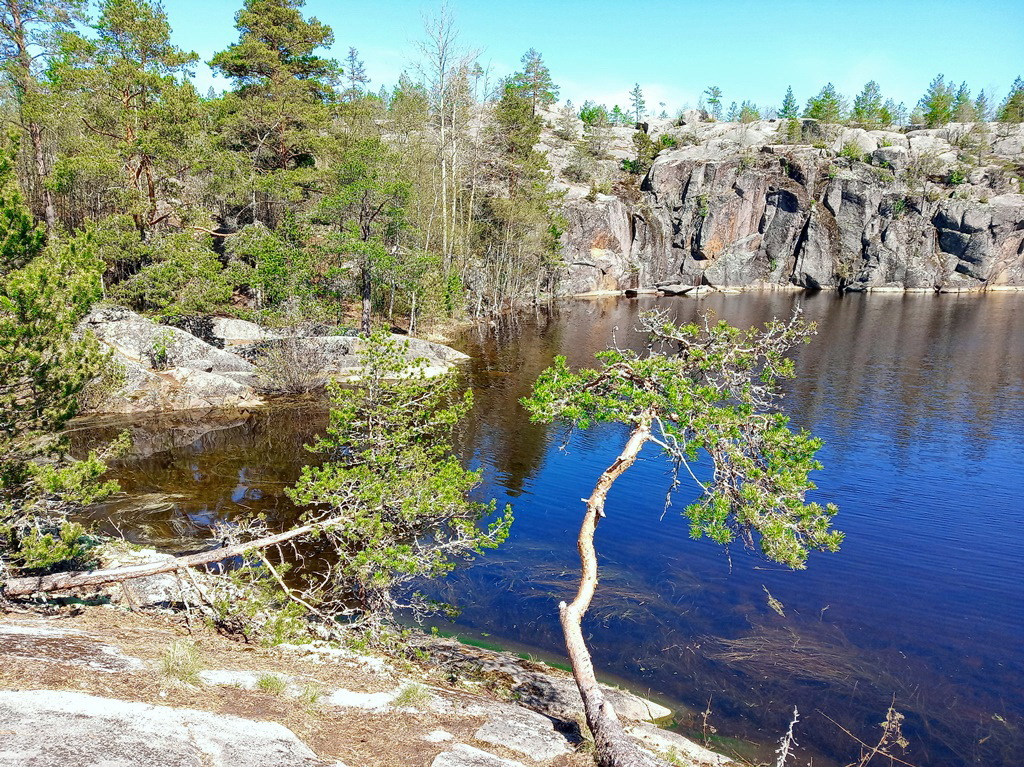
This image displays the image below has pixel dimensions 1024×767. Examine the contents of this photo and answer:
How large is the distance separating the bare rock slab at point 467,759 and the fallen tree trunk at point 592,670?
115 centimetres

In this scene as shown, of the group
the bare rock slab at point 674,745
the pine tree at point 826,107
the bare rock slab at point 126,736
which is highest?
the pine tree at point 826,107

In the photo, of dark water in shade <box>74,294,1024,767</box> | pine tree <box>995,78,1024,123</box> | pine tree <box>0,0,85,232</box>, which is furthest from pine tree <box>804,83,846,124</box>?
pine tree <box>0,0,85,232</box>

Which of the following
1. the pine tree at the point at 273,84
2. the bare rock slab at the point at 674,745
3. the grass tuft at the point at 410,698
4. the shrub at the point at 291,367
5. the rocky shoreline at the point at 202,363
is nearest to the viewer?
→ the grass tuft at the point at 410,698

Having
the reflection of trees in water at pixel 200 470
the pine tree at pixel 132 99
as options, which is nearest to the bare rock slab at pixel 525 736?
the reflection of trees in water at pixel 200 470

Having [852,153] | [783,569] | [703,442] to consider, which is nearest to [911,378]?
[783,569]

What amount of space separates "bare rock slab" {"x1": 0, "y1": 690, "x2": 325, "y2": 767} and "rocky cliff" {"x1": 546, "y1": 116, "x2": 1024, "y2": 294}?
70941 mm

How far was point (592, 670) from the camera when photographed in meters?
8.67

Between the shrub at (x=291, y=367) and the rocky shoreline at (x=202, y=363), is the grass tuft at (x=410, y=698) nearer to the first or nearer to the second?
the rocky shoreline at (x=202, y=363)

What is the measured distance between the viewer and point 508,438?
78.6 ft

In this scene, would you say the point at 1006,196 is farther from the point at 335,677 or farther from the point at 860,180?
the point at 335,677

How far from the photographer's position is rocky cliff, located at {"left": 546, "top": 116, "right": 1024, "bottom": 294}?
76562mm

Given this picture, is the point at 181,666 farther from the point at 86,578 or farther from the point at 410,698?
the point at 86,578

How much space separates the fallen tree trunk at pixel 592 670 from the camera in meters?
7.18

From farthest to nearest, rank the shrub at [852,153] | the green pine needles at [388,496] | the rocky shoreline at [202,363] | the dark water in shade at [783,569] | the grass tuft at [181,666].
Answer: the shrub at [852,153] → the rocky shoreline at [202,363] → the dark water in shade at [783,569] → the green pine needles at [388,496] → the grass tuft at [181,666]
